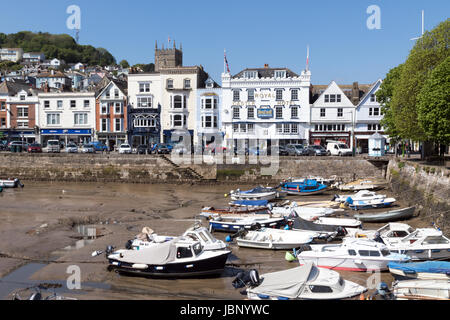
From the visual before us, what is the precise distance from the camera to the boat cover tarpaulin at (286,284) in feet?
40.0

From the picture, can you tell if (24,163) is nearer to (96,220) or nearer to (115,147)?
(115,147)

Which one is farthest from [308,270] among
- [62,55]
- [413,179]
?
[62,55]

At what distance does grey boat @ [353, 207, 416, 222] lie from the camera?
23.8m

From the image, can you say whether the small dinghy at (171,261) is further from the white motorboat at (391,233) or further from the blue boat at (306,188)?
the blue boat at (306,188)

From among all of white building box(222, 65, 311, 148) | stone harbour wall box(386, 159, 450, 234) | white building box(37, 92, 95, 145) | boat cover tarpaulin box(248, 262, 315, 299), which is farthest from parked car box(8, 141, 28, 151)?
boat cover tarpaulin box(248, 262, 315, 299)

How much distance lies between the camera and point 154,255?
50.4ft

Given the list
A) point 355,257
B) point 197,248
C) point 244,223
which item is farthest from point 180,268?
point 244,223

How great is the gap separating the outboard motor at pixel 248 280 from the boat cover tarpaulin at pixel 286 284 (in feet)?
1.02

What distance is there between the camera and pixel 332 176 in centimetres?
3972

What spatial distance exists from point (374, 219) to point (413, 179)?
299 inches

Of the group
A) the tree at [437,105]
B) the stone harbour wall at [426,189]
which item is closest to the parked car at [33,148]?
the stone harbour wall at [426,189]

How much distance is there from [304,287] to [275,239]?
7.01 meters

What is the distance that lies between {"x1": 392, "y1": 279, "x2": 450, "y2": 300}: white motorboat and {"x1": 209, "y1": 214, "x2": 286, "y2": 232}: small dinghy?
9737 mm

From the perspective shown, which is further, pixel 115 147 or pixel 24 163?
pixel 115 147
